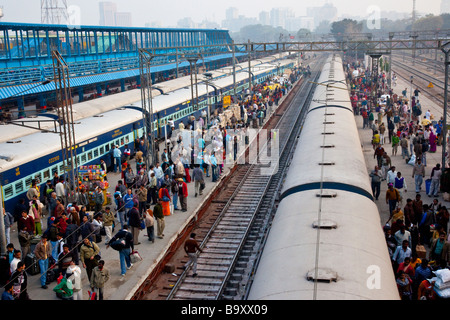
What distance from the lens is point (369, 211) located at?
1045 centimetres

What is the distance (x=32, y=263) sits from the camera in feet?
42.0

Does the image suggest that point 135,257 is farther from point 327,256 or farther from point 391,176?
point 391,176

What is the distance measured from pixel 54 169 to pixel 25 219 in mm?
5344

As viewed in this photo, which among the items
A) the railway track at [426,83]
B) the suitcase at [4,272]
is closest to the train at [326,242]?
the suitcase at [4,272]

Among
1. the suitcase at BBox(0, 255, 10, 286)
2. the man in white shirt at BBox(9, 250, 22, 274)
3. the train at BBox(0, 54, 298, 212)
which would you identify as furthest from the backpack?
the train at BBox(0, 54, 298, 212)

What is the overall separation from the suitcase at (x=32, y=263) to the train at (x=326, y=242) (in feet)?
20.7

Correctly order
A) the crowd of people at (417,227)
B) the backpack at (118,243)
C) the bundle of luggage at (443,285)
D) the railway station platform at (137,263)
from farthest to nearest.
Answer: the backpack at (118,243) < the railway station platform at (137,263) < the crowd of people at (417,227) < the bundle of luggage at (443,285)

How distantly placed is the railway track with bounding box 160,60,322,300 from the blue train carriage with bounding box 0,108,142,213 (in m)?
6.17

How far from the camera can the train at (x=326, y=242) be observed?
7262 mm

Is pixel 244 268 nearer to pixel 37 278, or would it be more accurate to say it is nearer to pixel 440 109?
pixel 37 278

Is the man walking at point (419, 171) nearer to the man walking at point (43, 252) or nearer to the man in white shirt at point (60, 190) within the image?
the man in white shirt at point (60, 190)

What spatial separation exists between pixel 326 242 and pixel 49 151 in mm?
13078

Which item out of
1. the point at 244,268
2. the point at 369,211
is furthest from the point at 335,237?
the point at 244,268

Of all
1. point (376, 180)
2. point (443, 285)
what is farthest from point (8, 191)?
point (443, 285)
